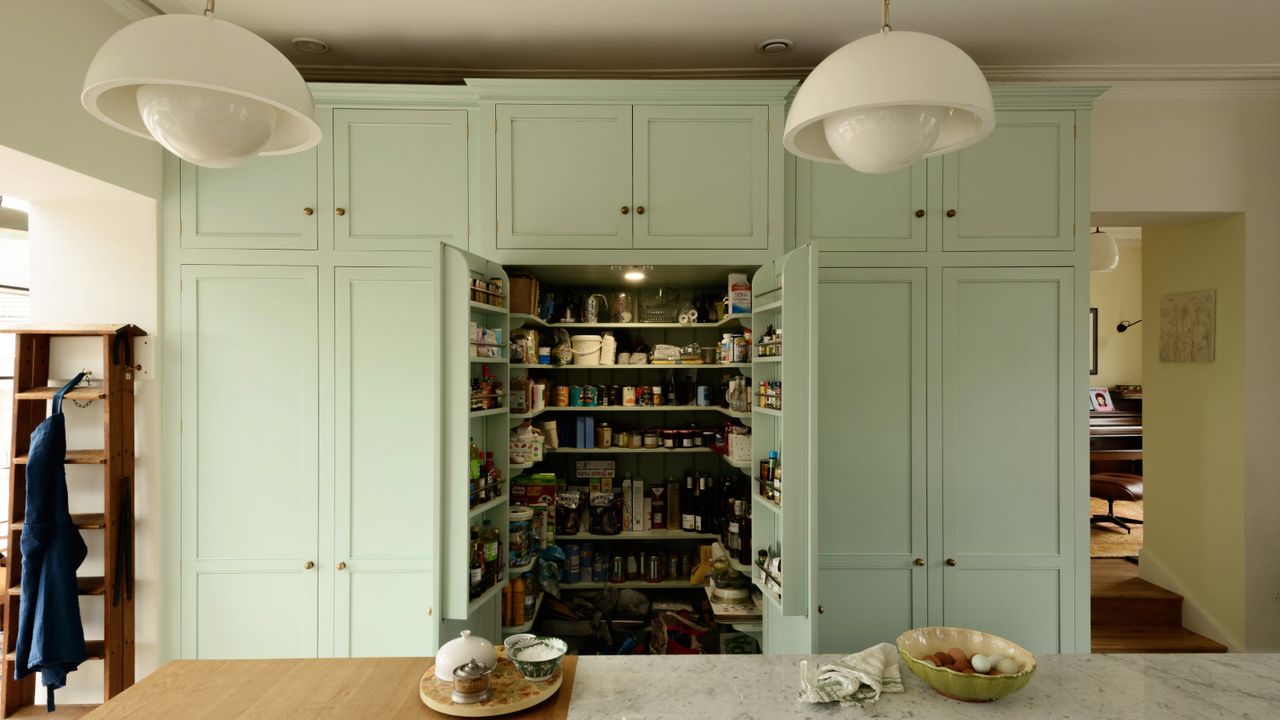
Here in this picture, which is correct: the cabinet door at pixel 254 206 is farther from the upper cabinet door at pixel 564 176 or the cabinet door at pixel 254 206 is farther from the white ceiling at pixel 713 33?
the upper cabinet door at pixel 564 176

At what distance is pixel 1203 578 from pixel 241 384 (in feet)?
15.5

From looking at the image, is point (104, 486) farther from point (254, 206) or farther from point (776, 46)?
point (776, 46)

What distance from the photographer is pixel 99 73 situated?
3.37 ft

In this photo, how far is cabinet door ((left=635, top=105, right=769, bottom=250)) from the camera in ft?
8.38

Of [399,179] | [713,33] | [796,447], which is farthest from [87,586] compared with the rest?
[713,33]

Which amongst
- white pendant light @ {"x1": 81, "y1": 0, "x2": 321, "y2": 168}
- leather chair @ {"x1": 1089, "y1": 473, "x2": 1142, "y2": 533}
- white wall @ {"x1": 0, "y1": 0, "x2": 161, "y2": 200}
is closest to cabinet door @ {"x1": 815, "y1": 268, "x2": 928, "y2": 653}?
white pendant light @ {"x1": 81, "y1": 0, "x2": 321, "y2": 168}

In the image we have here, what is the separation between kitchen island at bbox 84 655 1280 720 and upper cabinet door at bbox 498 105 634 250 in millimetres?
1544

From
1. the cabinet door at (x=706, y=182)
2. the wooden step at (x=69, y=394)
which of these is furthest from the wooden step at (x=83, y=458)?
the cabinet door at (x=706, y=182)

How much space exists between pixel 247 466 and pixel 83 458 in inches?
21.7

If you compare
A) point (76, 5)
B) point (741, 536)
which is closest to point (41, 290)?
point (76, 5)

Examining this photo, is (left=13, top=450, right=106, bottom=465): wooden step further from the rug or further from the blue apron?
the rug

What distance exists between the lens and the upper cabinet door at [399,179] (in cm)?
259

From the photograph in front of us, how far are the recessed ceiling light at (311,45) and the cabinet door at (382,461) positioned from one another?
37.2 inches

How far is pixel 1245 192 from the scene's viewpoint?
3135 millimetres
